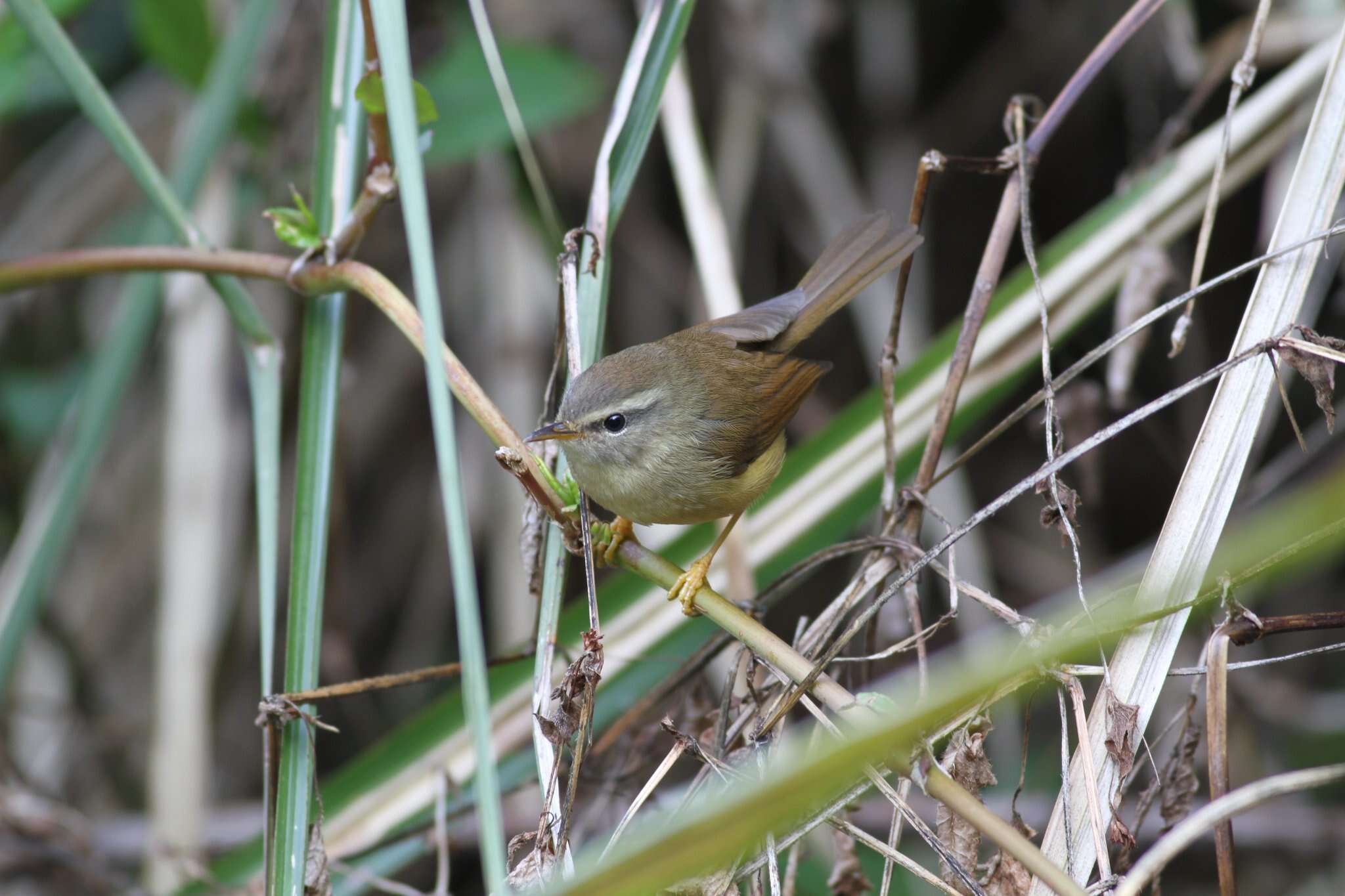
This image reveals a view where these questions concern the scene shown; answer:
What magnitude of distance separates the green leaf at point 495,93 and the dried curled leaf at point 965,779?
2115mm

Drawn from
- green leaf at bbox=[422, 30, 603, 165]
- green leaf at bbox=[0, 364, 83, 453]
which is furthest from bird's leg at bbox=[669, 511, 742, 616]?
green leaf at bbox=[0, 364, 83, 453]

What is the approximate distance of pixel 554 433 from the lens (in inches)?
77.0

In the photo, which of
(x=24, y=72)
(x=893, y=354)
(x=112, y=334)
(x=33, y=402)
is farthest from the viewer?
(x=33, y=402)

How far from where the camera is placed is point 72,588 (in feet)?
12.1

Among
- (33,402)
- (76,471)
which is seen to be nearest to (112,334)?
(76,471)

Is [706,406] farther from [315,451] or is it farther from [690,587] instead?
[315,451]

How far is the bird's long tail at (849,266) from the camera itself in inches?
92.0

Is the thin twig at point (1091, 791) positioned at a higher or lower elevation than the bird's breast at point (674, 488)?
lower

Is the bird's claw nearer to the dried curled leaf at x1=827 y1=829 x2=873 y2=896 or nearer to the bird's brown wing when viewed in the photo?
the bird's brown wing

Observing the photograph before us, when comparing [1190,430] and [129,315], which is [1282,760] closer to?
[1190,430]

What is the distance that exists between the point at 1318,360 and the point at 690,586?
39.5 inches

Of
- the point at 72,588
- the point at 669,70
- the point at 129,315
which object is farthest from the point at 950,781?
the point at 72,588

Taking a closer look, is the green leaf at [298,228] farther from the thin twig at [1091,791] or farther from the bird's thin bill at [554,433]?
the thin twig at [1091,791]

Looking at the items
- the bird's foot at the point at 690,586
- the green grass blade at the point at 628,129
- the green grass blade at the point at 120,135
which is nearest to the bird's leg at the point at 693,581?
the bird's foot at the point at 690,586
